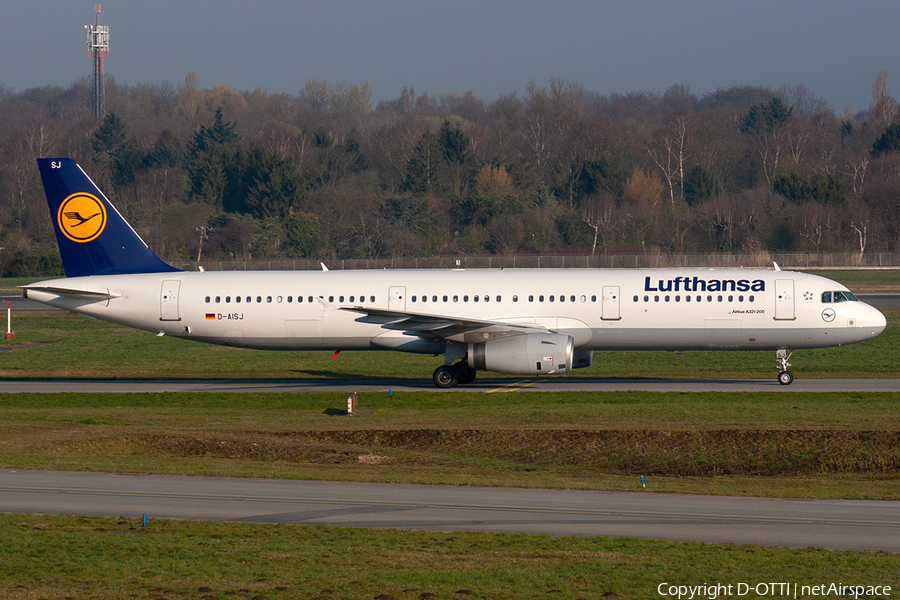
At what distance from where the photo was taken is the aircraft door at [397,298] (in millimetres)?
35156

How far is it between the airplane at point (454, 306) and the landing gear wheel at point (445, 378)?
47 mm

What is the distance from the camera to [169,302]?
3572 cm

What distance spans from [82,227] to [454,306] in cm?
1407

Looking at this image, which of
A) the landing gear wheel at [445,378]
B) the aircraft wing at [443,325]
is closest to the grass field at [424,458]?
the landing gear wheel at [445,378]

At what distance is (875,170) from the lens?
139 metres

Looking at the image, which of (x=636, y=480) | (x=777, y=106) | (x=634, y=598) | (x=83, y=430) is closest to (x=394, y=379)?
(x=83, y=430)

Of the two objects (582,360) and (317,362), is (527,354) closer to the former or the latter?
(582,360)

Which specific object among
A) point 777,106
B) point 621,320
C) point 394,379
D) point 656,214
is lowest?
point 394,379

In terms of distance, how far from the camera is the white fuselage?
34.0m

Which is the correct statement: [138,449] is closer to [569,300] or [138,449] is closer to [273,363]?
[569,300]

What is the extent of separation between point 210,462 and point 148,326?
15856 millimetres

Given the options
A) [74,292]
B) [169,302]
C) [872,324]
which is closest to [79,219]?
[74,292]

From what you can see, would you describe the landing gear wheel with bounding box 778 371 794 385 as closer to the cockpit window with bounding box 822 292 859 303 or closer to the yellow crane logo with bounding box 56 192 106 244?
the cockpit window with bounding box 822 292 859 303

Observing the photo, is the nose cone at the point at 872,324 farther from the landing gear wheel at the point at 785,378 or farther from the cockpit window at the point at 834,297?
the landing gear wheel at the point at 785,378
